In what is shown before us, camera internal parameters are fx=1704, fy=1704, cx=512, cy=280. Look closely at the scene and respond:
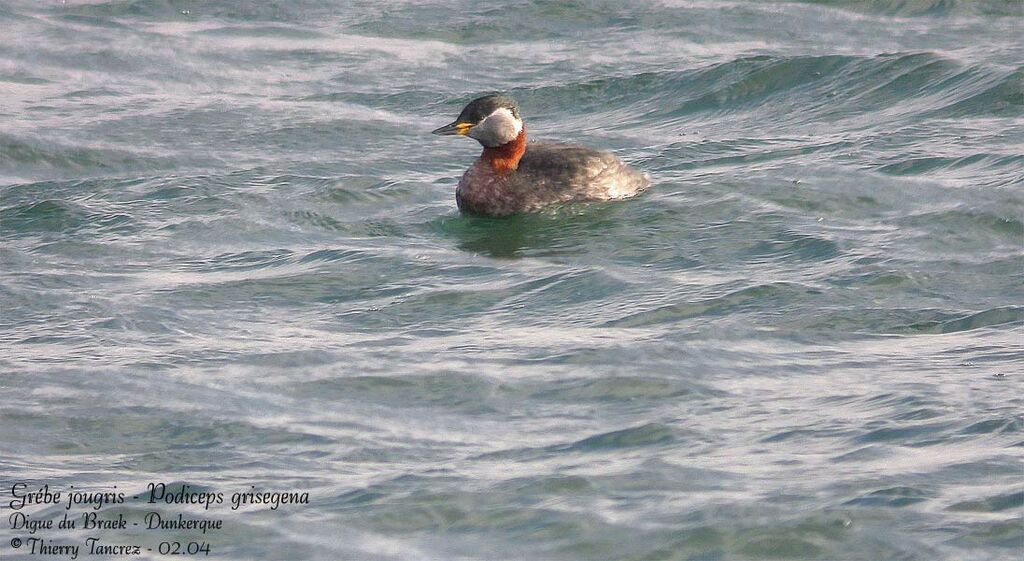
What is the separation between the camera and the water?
6875mm

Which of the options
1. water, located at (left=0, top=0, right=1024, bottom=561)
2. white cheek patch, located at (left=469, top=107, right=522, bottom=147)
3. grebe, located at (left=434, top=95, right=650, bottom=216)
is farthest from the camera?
white cheek patch, located at (left=469, top=107, right=522, bottom=147)

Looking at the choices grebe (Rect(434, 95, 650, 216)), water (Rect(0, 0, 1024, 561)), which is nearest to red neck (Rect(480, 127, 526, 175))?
grebe (Rect(434, 95, 650, 216))

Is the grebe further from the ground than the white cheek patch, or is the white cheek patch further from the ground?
the white cheek patch

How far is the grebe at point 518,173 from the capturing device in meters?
11.7

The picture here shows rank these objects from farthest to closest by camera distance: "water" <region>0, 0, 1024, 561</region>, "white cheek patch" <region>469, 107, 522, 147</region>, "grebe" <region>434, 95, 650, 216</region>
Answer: "white cheek patch" <region>469, 107, 522, 147</region>, "grebe" <region>434, 95, 650, 216</region>, "water" <region>0, 0, 1024, 561</region>

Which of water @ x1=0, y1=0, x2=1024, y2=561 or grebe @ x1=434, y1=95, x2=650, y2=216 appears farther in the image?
grebe @ x1=434, y1=95, x2=650, y2=216

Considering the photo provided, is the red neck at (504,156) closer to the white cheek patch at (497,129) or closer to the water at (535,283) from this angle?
the white cheek patch at (497,129)

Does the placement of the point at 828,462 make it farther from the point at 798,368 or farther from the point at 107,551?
the point at 107,551

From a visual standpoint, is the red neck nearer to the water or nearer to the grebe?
the grebe

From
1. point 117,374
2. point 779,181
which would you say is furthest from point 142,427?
point 779,181

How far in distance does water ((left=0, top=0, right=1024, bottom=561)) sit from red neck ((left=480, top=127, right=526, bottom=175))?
0.45 m

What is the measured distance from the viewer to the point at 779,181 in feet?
39.3

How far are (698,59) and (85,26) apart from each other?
6.59 meters

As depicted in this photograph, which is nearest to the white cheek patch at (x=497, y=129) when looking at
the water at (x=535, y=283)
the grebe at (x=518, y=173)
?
the grebe at (x=518, y=173)
